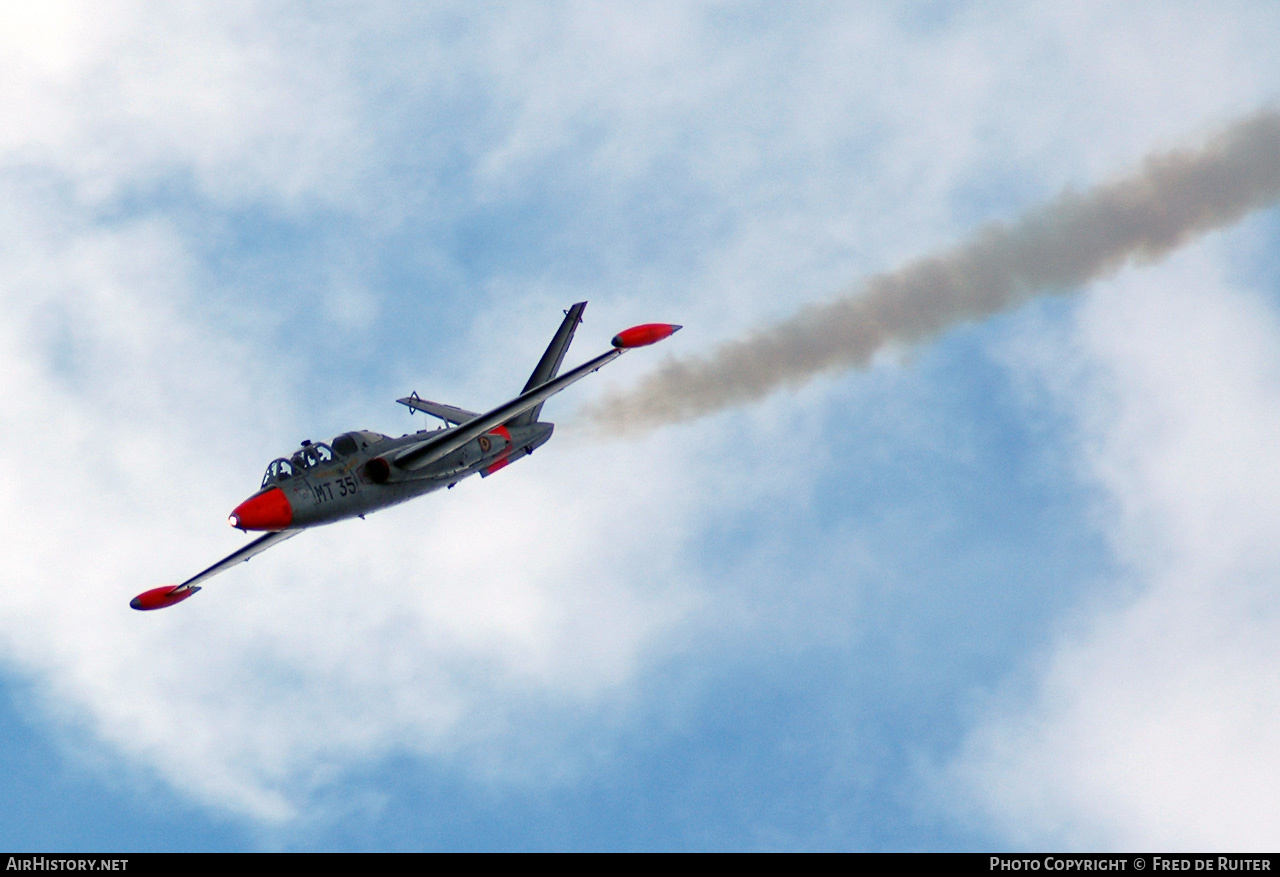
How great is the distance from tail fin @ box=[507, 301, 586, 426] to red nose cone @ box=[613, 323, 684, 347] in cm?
1404

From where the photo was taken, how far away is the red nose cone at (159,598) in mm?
68938

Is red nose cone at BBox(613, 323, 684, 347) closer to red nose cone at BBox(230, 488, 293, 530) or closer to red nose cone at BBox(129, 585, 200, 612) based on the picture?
red nose cone at BBox(230, 488, 293, 530)

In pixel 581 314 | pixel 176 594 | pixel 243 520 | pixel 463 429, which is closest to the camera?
pixel 243 520

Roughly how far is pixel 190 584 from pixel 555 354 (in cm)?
2137

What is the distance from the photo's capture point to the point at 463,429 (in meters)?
63.0

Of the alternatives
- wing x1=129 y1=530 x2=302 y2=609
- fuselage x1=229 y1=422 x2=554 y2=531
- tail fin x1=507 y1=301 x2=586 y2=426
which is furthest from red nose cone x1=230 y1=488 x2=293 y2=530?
tail fin x1=507 y1=301 x2=586 y2=426

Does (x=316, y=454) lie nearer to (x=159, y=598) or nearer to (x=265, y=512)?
(x=265, y=512)

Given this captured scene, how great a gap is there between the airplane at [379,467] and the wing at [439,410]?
0.05 meters
